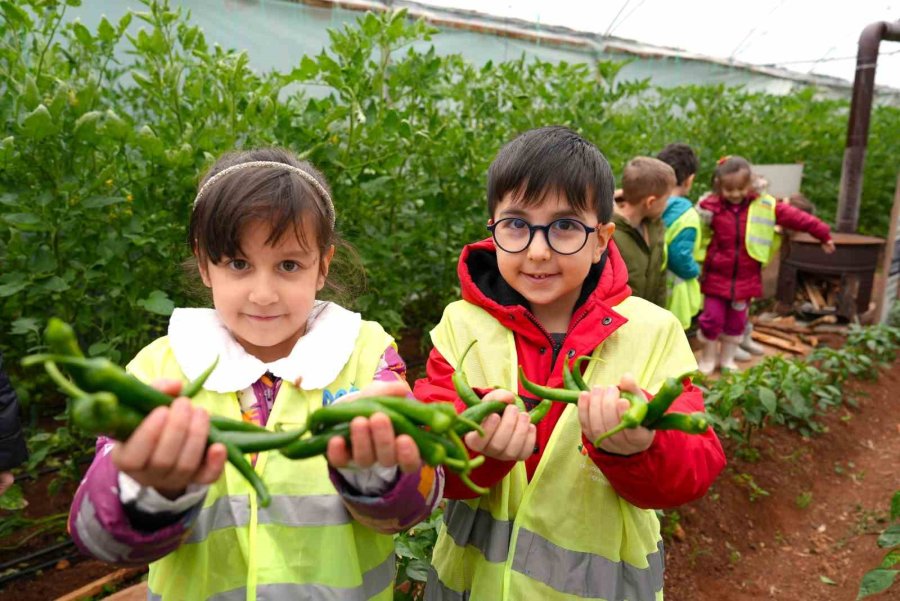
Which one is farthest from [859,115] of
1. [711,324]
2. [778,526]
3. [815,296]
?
[778,526]

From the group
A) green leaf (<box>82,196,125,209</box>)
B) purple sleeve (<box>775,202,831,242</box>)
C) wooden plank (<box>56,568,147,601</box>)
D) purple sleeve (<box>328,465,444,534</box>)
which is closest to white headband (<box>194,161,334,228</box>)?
purple sleeve (<box>328,465,444,534</box>)

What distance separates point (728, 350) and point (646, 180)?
2504 mm

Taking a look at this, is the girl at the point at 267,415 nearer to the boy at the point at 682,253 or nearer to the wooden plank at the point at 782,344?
the boy at the point at 682,253

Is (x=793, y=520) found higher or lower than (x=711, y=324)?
lower

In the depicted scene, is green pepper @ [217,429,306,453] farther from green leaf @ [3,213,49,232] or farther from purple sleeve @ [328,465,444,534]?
green leaf @ [3,213,49,232]

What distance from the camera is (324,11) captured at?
265 inches

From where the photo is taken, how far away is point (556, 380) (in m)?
1.62

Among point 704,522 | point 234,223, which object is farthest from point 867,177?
point 234,223

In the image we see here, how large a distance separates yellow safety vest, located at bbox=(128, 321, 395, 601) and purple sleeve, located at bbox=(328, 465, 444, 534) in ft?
0.32

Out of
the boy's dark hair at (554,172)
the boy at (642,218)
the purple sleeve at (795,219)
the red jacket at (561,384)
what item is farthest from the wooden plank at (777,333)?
the boy's dark hair at (554,172)

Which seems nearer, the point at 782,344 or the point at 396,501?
the point at 396,501

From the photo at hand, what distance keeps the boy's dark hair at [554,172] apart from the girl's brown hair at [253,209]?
482 millimetres

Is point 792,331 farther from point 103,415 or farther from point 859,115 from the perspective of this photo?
point 103,415

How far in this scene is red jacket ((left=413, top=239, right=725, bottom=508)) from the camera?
143 centimetres
